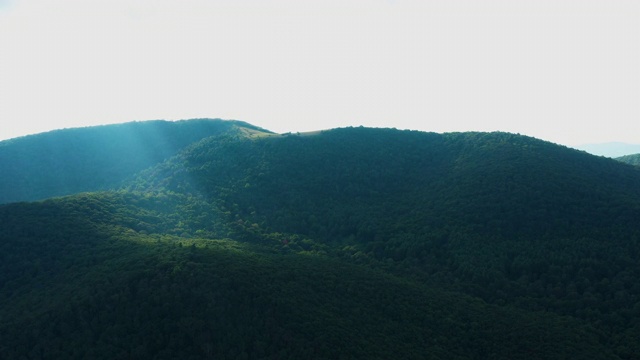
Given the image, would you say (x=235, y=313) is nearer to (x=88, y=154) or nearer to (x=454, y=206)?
(x=454, y=206)

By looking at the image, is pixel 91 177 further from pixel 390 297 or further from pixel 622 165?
pixel 622 165

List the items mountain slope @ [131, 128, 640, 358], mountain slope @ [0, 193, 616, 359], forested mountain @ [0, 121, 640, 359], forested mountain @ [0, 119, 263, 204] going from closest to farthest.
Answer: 1. mountain slope @ [0, 193, 616, 359]
2. forested mountain @ [0, 121, 640, 359]
3. mountain slope @ [131, 128, 640, 358]
4. forested mountain @ [0, 119, 263, 204]

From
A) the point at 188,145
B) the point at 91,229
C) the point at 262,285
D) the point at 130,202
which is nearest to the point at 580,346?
the point at 262,285

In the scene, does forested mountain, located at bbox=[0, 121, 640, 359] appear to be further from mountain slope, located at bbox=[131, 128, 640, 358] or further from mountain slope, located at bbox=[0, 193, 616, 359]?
mountain slope, located at bbox=[131, 128, 640, 358]

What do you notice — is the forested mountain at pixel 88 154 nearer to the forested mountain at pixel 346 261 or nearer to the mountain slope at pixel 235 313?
the forested mountain at pixel 346 261

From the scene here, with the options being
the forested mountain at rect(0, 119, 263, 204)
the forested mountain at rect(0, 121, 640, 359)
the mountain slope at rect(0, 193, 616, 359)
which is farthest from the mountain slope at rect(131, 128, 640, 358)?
the forested mountain at rect(0, 119, 263, 204)

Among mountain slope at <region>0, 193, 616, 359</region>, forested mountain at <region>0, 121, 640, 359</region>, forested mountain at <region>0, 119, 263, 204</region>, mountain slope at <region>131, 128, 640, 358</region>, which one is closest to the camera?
mountain slope at <region>0, 193, 616, 359</region>
